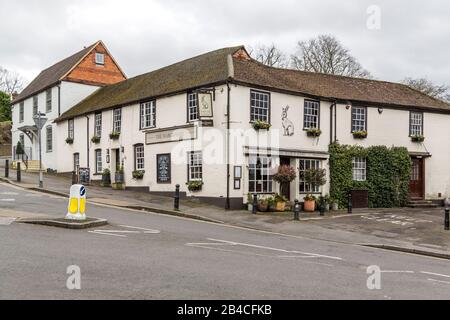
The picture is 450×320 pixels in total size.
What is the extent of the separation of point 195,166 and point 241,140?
9.13 feet

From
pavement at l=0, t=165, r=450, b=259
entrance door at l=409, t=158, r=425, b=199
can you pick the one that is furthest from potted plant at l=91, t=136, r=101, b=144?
entrance door at l=409, t=158, r=425, b=199

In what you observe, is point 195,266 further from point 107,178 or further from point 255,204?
point 107,178

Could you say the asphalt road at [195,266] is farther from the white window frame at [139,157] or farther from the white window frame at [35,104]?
A: the white window frame at [35,104]

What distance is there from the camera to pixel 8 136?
60500mm

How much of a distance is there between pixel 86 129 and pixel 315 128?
50.0 feet

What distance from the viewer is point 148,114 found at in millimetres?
25625

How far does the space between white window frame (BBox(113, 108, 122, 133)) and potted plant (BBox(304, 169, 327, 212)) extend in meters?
11.5

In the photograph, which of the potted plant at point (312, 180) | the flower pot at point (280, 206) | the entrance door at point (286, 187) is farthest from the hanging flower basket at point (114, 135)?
the potted plant at point (312, 180)

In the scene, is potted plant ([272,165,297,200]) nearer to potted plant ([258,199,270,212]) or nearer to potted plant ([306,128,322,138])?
potted plant ([258,199,270,212])

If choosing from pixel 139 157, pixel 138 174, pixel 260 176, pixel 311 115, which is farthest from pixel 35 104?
pixel 260 176

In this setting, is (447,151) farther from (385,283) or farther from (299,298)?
(299,298)

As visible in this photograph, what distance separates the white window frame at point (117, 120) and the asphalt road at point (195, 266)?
14241mm

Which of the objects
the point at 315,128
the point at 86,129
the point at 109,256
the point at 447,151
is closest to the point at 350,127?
the point at 315,128
